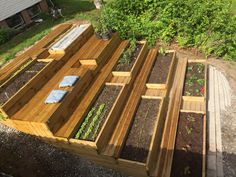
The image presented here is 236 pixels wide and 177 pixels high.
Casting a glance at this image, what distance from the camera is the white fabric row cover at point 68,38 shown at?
12402mm

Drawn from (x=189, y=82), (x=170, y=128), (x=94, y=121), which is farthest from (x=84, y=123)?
(x=189, y=82)

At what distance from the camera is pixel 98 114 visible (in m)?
9.07

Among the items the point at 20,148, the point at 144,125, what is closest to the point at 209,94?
the point at 144,125

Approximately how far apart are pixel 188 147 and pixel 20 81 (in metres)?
7.66

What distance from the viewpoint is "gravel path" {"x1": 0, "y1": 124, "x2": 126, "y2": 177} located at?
27.2ft

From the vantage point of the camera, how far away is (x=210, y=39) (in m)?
12.5

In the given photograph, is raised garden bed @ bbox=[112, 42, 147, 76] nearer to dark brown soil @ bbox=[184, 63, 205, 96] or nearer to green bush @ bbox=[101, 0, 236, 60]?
green bush @ bbox=[101, 0, 236, 60]

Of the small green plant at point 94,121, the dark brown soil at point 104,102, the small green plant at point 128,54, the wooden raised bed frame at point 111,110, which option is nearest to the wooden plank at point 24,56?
the wooden raised bed frame at point 111,110

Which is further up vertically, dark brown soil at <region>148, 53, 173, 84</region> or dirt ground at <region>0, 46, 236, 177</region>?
dark brown soil at <region>148, 53, 173, 84</region>

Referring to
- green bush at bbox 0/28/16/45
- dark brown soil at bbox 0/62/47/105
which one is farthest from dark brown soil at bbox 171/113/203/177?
green bush at bbox 0/28/16/45

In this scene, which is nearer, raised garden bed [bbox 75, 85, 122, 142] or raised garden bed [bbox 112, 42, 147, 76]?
raised garden bed [bbox 75, 85, 122, 142]

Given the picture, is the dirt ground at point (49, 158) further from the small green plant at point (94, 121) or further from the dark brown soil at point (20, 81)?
the dark brown soil at point (20, 81)

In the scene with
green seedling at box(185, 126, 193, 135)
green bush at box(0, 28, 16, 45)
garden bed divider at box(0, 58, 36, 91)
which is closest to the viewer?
green seedling at box(185, 126, 193, 135)

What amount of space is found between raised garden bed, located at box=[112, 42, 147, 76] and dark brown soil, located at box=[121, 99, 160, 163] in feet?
6.16
